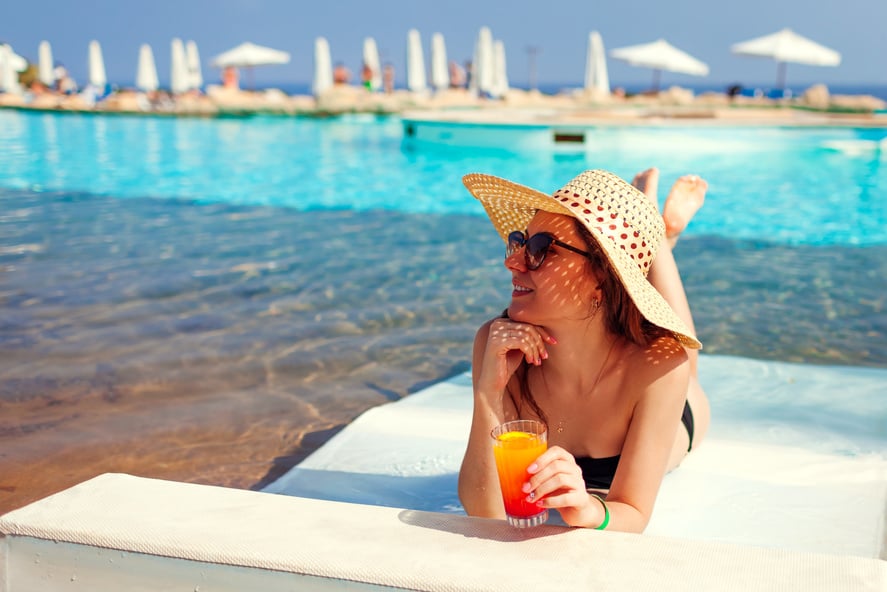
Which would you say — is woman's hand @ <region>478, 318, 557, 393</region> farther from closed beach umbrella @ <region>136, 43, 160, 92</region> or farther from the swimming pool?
closed beach umbrella @ <region>136, 43, 160, 92</region>

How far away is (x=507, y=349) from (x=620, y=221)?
375 mm

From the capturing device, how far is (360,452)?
3.08 m

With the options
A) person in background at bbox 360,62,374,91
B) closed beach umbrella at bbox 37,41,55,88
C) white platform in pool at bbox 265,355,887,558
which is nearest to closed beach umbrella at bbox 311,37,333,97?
person in background at bbox 360,62,374,91

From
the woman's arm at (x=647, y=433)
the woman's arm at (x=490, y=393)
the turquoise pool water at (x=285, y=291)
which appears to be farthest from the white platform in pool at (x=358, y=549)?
the turquoise pool water at (x=285, y=291)

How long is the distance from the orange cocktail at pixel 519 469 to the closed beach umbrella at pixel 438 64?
3326 centimetres

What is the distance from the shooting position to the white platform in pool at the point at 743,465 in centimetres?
246

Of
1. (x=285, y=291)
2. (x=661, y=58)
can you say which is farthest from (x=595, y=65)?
(x=285, y=291)

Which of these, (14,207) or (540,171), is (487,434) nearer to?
(14,207)

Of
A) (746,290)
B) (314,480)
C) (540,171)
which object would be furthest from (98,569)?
(540,171)

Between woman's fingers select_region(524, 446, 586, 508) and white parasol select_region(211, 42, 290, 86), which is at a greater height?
white parasol select_region(211, 42, 290, 86)

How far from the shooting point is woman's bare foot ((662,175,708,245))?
10.6 feet

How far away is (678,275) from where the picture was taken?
123 inches

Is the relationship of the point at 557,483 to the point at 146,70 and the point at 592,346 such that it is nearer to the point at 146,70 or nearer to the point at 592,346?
the point at 592,346

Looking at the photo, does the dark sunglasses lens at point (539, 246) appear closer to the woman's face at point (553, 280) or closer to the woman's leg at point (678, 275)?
the woman's face at point (553, 280)
